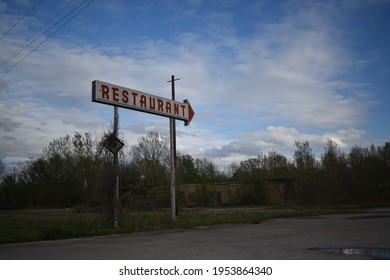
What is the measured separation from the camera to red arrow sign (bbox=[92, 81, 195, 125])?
14609 millimetres

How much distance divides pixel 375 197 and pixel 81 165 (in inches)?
1682

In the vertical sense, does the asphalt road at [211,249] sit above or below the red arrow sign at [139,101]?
below

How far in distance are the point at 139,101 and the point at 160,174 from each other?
148 feet

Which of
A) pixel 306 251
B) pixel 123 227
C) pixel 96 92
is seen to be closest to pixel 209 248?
pixel 306 251

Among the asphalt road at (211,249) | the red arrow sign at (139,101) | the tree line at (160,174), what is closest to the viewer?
the asphalt road at (211,249)

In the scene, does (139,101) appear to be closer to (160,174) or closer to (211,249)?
(211,249)

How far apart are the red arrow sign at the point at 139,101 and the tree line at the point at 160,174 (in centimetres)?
197

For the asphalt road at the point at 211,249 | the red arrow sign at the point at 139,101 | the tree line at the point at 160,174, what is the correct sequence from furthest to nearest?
the tree line at the point at 160,174 < the red arrow sign at the point at 139,101 < the asphalt road at the point at 211,249

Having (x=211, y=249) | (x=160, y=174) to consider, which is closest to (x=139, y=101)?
(x=211, y=249)

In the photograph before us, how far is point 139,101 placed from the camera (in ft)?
53.7

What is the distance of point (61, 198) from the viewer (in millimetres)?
60406

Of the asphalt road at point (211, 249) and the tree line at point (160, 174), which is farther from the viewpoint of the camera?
the tree line at point (160, 174)

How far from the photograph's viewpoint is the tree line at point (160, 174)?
1283 inches

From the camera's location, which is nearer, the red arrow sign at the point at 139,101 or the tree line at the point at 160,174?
the red arrow sign at the point at 139,101
